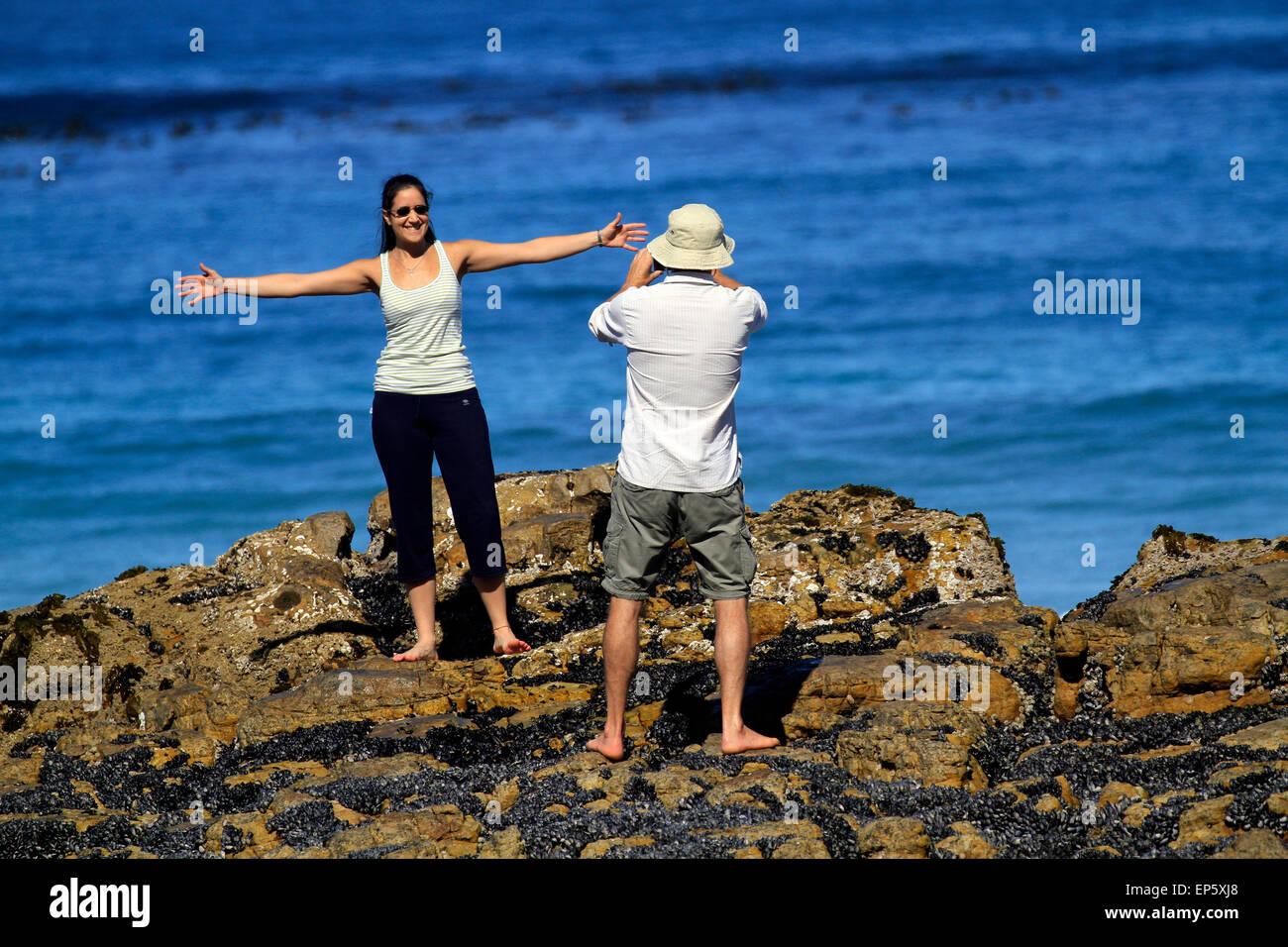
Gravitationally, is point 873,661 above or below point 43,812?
above

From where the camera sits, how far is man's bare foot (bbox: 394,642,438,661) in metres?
9.17

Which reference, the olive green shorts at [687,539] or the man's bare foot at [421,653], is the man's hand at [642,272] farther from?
the man's bare foot at [421,653]

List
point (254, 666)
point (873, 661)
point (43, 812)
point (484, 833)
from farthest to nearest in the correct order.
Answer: point (254, 666)
point (873, 661)
point (43, 812)
point (484, 833)

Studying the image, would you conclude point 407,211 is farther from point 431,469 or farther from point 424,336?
point 431,469

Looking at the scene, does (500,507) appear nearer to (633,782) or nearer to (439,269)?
(439,269)

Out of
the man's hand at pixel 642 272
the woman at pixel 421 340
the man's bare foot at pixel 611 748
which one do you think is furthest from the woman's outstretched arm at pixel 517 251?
the man's bare foot at pixel 611 748

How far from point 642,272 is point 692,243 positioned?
31 centimetres

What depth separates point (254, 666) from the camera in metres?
9.86

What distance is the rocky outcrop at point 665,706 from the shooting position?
6.36m

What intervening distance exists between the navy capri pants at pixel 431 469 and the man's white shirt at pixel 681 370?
6.58 feet

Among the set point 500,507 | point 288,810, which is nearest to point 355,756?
point 288,810

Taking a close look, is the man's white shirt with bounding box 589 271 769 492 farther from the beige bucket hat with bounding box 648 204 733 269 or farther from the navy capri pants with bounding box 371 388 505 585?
the navy capri pants with bounding box 371 388 505 585

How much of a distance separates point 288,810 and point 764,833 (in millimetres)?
2289

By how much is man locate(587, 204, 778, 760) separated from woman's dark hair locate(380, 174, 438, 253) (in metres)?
2.04
